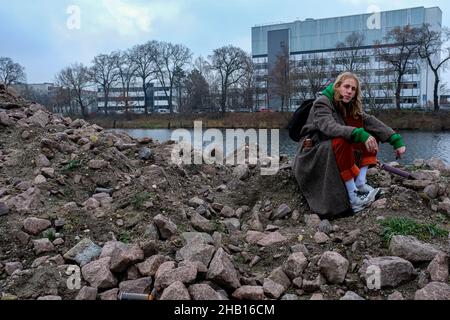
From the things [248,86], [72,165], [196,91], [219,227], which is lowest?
[219,227]

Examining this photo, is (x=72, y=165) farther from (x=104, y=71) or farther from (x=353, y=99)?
(x=104, y=71)

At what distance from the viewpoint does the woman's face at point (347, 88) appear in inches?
166

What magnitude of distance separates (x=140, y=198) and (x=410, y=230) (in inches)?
99.6

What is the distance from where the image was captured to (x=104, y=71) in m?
61.4

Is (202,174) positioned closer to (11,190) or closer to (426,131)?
(11,190)

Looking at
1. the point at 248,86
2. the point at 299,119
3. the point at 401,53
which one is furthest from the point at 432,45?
the point at 299,119

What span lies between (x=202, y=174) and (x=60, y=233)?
2597mm

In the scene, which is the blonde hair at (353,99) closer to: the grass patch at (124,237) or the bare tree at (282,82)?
the grass patch at (124,237)

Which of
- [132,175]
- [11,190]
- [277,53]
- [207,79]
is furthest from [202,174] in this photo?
[277,53]

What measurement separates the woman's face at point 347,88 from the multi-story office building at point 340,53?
3688 centimetres

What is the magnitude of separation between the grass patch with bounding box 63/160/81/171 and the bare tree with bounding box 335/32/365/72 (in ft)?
153

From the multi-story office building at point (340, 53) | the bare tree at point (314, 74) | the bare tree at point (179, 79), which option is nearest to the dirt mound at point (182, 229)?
the multi-story office building at point (340, 53)

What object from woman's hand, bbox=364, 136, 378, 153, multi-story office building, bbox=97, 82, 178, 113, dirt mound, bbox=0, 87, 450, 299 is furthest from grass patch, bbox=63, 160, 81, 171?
multi-story office building, bbox=97, 82, 178, 113

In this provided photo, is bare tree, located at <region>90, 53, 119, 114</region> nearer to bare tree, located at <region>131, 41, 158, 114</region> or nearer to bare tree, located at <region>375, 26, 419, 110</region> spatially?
bare tree, located at <region>131, 41, 158, 114</region>
